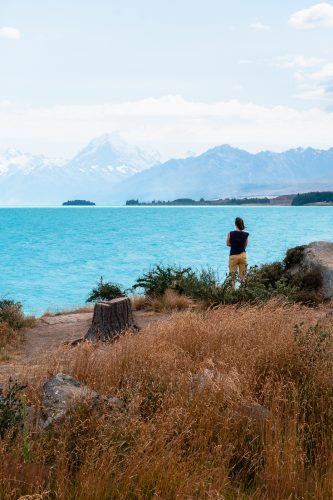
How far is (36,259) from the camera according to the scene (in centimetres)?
6956

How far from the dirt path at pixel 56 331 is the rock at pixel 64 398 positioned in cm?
478

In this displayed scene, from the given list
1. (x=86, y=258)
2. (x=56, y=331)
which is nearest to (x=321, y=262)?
(x=56, y=331)

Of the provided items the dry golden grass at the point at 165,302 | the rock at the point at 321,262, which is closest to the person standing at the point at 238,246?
the rock at the point at 321,262

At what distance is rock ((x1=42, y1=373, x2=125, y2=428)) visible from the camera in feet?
18.0

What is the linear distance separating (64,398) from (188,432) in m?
1.25

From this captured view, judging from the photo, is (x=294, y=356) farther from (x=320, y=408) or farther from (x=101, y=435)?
(x=101, y=435)

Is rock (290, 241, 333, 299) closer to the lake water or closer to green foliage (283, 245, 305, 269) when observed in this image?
green foliage (283, 245, 305, 269)

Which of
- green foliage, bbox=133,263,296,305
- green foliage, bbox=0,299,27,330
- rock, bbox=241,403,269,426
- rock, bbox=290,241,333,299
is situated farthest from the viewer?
rock, bbox=290,241,333,299

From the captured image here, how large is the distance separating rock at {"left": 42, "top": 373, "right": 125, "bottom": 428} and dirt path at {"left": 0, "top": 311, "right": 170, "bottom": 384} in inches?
188

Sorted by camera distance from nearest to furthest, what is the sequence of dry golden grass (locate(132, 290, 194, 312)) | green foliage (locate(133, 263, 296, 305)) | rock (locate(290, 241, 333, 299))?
green foliage (locate(133, 263, 296, 305)) → dry golden grass (locate(132, 290, 194, 312)) → rock (locate(290, 241, 333, 299))

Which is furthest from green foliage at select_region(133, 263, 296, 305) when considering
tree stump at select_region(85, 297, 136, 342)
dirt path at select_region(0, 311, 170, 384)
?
tree stump at select_region(85, 297, 136, 342)

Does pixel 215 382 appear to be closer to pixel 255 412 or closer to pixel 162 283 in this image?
pixel 255 412

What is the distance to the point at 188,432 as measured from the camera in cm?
541

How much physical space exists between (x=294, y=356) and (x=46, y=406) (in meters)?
2.94
